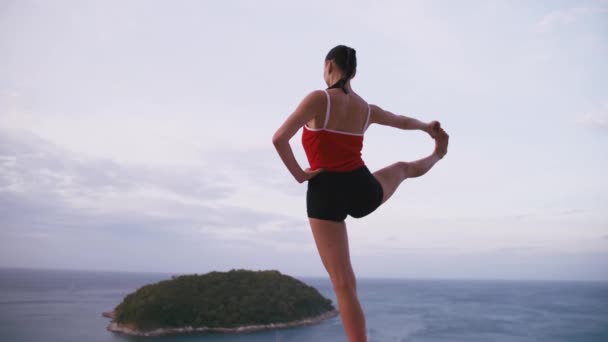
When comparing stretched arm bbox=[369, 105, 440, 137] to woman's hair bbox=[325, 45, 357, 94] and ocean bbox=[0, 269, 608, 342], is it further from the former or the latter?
ocean bbox=[0, 269, 608, 342]

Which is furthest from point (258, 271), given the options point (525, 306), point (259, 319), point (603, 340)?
point (525, 306)

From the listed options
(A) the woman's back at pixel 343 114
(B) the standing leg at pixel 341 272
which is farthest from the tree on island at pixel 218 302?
(A) the woman's back at pixel 343 114

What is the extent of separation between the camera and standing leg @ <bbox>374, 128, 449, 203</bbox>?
266 centimetres

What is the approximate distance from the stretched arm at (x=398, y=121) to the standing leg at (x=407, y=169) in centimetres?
7

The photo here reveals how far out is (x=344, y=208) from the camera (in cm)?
233

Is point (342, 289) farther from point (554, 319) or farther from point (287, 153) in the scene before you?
point (554, 319)

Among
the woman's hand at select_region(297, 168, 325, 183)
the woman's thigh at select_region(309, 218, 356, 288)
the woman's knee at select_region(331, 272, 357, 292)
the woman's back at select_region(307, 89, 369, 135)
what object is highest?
the woman's back at select_region(307, 89, 369, 135)

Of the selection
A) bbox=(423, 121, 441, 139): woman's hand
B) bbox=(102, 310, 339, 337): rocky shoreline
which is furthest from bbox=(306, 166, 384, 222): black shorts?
bbox=(102, 310, 339, 337): rocky shoreline

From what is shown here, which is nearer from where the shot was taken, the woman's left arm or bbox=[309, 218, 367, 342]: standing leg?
the woman's left arm

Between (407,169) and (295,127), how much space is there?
1054mm

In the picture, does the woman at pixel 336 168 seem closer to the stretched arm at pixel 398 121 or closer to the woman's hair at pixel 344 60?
the woman's hair at pixel 344 60

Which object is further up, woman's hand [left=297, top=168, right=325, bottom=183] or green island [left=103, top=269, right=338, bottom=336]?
woman's hand [left=297, top=168, right=325, bottom=183]

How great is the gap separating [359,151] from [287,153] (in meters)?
0.46

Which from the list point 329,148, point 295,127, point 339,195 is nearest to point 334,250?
point 339,195
